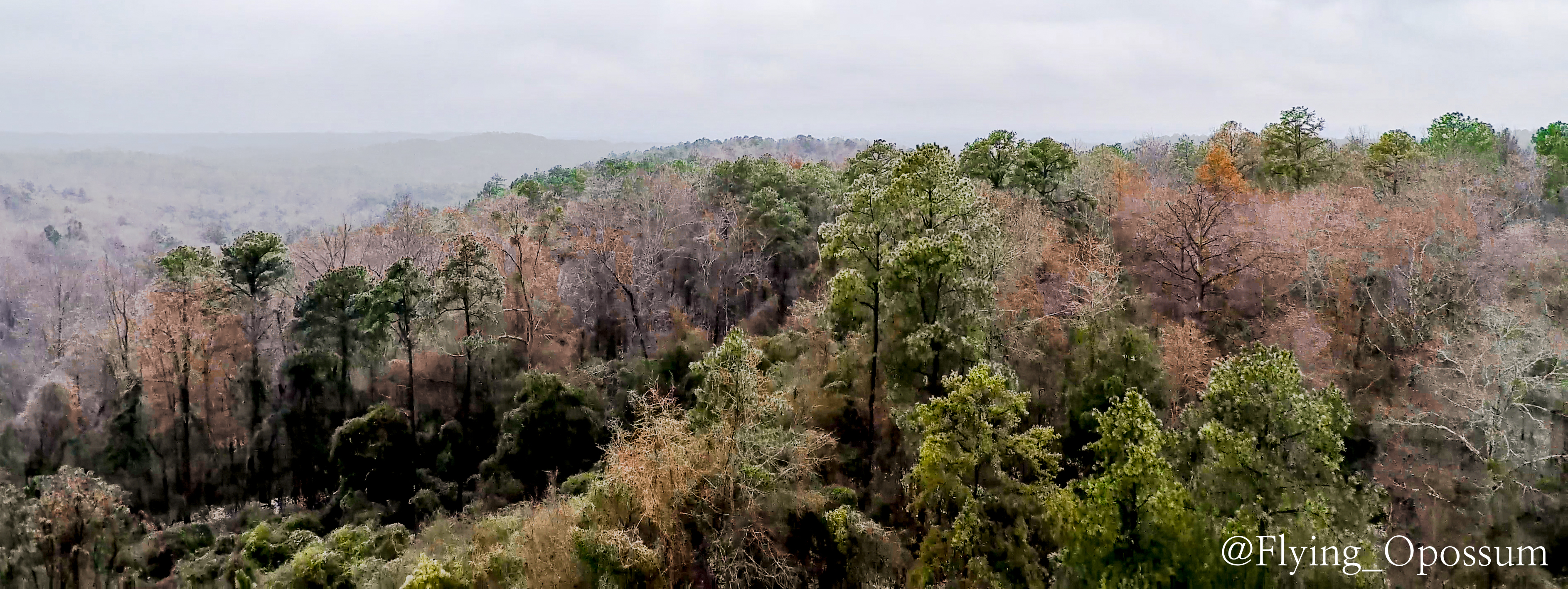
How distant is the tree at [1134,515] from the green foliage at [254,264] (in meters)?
Result: 36.8

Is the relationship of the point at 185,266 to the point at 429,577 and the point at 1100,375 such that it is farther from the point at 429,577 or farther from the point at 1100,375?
the point at 1100,375

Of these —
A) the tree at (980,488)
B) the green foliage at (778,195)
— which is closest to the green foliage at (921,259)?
the tree at (980,488)

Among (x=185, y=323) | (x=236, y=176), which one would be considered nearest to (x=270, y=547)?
(x=185, y=323)

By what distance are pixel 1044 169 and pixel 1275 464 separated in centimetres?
2333

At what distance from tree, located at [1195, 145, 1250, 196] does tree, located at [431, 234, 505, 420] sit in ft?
110

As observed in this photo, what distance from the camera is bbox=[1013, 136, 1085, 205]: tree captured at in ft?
118

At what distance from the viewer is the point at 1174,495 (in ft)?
48.8

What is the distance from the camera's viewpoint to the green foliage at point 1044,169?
36000 millimetres

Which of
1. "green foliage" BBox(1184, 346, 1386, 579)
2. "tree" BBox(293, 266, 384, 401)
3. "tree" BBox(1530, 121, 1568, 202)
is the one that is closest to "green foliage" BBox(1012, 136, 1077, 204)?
"tree" BBox(1530, 121, 1568, 202)

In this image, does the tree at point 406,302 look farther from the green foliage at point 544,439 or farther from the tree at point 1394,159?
the tree at point 1394,159

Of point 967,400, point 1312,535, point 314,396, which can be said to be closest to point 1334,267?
point 1312,535

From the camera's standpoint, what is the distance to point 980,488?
55.7 feet

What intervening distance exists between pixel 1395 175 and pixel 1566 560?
24.5 meters

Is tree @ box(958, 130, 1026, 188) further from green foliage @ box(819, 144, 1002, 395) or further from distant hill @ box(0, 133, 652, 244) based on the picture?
distant hill @ box(0, 133, 652, 244)
